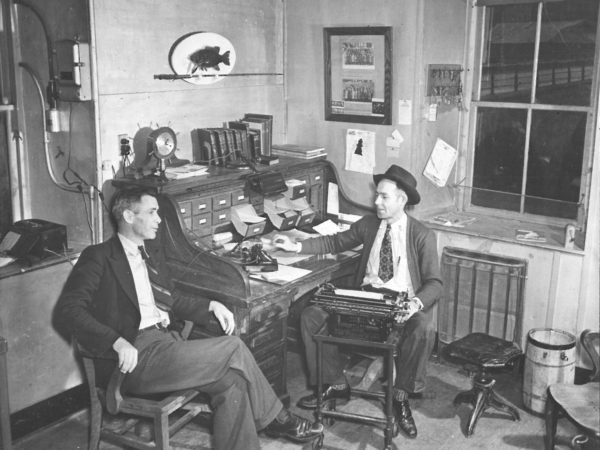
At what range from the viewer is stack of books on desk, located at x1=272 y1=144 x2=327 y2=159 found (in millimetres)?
4879

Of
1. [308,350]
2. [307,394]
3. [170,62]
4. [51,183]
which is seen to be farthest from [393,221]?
[51,183]

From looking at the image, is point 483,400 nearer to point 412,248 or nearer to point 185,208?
point 412,248

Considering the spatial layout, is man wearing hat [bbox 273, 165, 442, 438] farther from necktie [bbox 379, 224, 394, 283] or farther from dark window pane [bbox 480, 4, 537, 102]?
dark window pane [bbox 480, 4, 537, 102]

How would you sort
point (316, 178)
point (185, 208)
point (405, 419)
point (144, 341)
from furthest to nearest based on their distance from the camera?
point (316, 178), point (185, 208), point (405, 419), point (144, 341)

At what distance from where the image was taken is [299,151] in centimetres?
489

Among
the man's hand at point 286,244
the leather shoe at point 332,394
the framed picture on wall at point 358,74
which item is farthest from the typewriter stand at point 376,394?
the framed picture on wall at point 358,74

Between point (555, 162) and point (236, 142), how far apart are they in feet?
6.57

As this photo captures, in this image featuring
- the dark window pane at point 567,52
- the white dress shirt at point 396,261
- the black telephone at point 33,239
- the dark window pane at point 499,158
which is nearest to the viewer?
the black telephone at point 33,239

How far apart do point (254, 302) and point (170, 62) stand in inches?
61.8

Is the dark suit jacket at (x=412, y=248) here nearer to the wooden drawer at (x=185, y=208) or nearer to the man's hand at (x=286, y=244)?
the man's hand at (x=286, y=244)

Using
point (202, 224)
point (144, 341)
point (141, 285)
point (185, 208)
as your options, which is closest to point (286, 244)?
point (202, 224)

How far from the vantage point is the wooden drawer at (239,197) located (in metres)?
4.35

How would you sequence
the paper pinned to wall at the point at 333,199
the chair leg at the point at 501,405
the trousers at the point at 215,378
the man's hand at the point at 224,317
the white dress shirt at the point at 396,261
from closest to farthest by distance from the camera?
the trousers at the point at 215,378
the man's hand at the point at 224,317
the chair leg at the point at 501,405
the white dress shirt at the point at 396,261
the paper pinned to wall at the point at 333,199

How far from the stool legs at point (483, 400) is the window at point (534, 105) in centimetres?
125
